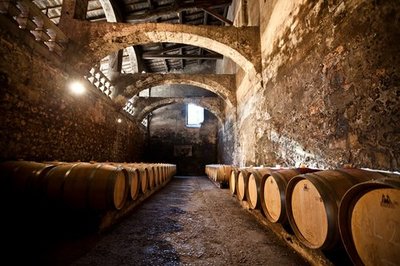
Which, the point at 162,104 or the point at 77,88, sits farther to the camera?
the point at 162,104

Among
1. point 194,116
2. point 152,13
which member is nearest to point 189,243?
point 152,13

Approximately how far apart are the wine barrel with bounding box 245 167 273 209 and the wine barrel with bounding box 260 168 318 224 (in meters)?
0.08

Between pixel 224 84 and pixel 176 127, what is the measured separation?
6.76 metres

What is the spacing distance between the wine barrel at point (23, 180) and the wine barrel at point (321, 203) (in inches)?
117

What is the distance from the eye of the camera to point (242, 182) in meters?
3.84

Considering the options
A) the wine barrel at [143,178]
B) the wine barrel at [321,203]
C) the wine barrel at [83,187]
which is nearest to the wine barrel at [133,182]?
the wine barrel at [143,178]

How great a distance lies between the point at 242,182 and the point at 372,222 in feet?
8.84

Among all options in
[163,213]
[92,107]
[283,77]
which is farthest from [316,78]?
[92,107]

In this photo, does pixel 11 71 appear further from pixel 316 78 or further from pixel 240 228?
pixel 316 78

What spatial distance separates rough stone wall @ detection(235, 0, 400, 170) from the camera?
6.39 feet

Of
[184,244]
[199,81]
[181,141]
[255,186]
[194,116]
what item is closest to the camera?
[184,244]

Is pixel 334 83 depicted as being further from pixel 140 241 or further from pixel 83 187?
pixel 83 187

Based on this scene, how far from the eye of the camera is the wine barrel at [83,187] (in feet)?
8.17

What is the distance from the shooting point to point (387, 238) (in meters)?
1.09
